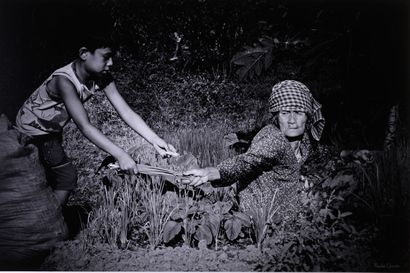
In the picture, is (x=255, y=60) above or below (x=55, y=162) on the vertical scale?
above

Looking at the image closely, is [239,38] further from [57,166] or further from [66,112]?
[57,166]

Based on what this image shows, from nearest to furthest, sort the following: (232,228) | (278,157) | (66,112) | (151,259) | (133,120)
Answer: (151,259) → (232,228) → (278,157) → (66,112) → (133,120)

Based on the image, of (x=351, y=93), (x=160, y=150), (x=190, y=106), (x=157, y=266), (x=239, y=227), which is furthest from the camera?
(x=190, y=106)

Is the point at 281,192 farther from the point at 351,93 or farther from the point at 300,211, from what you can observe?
the point at 351,93

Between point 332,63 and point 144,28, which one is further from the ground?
point 144,28

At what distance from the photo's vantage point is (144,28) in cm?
299

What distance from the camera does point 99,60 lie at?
246cm

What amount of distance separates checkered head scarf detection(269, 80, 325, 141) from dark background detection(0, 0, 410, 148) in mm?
165

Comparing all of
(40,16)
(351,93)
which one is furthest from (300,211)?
(40,16)

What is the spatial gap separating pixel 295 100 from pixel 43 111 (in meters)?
1.57

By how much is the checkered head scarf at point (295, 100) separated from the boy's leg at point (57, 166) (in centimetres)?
144

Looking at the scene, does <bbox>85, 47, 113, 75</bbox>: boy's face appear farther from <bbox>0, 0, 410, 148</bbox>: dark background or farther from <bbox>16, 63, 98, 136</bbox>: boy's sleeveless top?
<bbox>0, 0, 410, 148</bbox>: dark background

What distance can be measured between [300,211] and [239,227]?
1.35ft

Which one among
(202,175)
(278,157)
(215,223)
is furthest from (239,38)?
(215,223)
